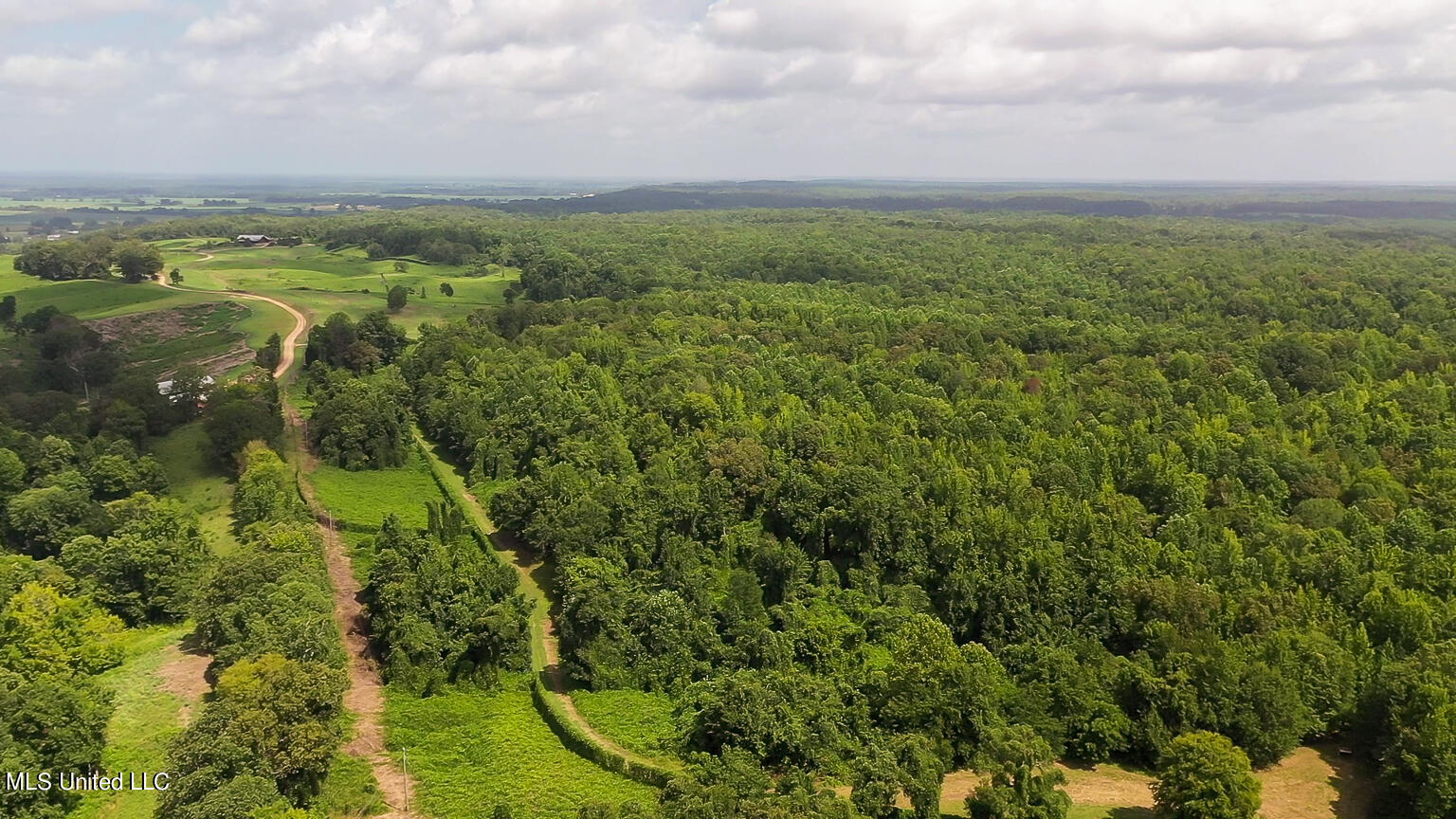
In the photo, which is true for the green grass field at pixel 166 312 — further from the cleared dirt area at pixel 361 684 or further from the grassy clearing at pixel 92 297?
the cleared dirt area at pixel 361 684

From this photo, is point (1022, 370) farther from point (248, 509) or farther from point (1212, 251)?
point (1212, 251)

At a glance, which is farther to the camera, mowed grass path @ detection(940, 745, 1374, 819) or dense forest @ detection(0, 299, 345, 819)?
mowed grass path @ detection(940, 745, 1374, 819)

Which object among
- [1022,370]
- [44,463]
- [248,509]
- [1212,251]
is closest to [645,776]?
[248,509]

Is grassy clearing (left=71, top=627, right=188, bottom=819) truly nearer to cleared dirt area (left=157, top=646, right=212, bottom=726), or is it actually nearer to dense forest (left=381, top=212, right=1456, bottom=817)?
cleared dirt area (left=157, top=646, right=212, bottom=726)

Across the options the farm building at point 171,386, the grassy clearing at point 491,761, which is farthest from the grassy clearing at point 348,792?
the farm building at point 171,386

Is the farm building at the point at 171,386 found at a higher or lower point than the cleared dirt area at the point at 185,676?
higher

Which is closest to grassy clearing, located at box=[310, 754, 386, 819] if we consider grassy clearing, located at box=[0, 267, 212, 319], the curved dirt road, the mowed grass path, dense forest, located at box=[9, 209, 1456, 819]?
dense forest, located at box=[9, 209, 1456, 819]
